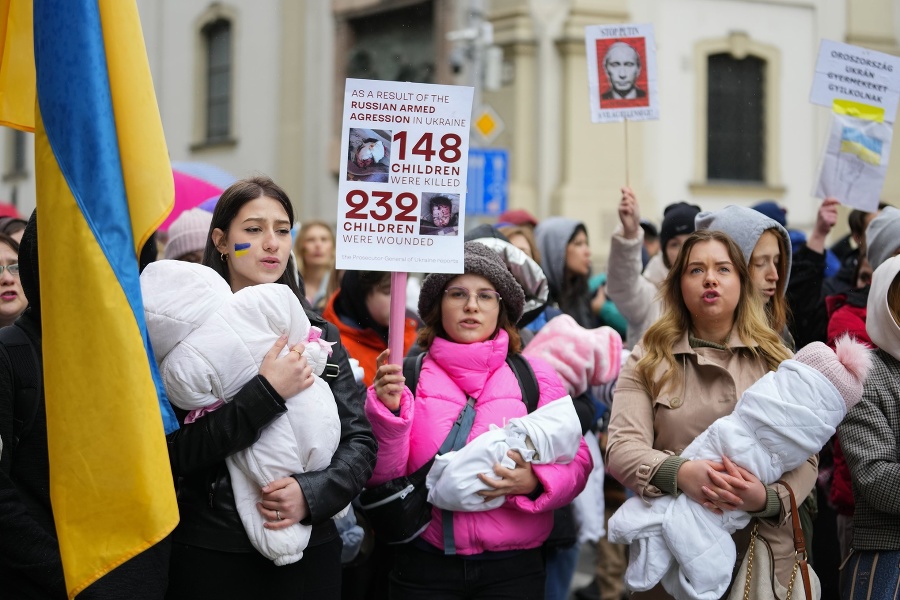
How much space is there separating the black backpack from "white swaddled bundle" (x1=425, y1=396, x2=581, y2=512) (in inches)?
6.2

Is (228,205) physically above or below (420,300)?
above

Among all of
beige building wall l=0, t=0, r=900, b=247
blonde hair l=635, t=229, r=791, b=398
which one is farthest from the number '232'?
beige building wall l=0, t=0, r=900, b=247

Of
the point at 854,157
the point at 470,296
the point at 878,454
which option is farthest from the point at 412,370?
the point at 854,157

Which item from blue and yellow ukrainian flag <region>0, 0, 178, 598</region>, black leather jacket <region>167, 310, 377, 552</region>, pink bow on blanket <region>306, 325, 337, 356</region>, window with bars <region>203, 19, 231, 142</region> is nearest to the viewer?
blue and yellow ukrainian flag <region>0, 0, 178, 598</region>

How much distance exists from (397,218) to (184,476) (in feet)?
3.55

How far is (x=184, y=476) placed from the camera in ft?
12.0

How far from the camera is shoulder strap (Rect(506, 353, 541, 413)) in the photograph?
4320mm

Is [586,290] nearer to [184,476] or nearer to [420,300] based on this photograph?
[420,300]

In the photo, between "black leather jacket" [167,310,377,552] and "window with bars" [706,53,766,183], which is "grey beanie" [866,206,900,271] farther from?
"window with bars" [706,53,766,183]

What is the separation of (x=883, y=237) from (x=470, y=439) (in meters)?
2.06

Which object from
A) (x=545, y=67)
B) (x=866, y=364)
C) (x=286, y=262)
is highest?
(x=545, y=67)

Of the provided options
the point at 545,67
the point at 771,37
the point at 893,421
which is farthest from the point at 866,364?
the point at 771,37

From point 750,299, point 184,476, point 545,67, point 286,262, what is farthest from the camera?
point 545,67

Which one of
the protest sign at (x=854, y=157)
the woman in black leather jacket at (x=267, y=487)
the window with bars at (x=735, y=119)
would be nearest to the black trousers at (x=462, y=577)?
the woman in black leather jacket at (x=267, y=487)
